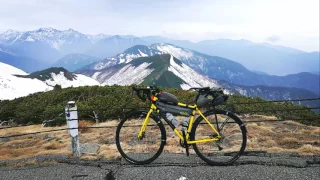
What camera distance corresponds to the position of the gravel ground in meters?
7.00

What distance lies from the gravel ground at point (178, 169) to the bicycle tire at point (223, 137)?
248 millimetres

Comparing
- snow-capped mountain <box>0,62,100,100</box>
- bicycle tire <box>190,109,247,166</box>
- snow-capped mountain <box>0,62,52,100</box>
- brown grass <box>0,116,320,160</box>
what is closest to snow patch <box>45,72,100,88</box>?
snow-capped mountain <box>0,62,100,100</box>

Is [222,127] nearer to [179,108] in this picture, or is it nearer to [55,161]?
[179,108]

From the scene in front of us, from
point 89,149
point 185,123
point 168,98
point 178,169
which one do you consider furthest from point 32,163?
point 185,123

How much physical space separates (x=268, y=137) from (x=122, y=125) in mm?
7825

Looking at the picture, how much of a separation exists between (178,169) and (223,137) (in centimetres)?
150

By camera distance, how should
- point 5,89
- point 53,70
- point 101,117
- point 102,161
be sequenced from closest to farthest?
point 102,161 → point 101,117 → point 5,89 → point 53,70

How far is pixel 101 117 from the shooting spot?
69.4ft

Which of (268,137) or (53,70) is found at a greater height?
(53,70)

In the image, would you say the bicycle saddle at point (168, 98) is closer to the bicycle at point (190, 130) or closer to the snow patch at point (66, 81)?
the bicycle at point (190, 130)

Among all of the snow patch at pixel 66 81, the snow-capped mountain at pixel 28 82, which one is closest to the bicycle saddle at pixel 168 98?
the snow-capped mountain at pixel 28 82

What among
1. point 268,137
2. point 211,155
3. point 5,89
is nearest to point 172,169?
point 211,155

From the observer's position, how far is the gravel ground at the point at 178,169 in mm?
7000

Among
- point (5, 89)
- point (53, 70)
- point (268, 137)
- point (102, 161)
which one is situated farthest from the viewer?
point (53, 70)
